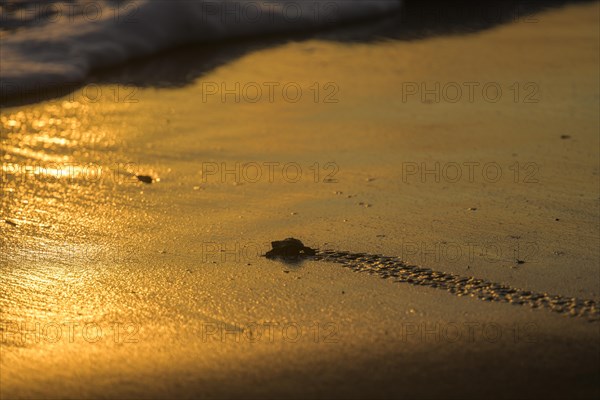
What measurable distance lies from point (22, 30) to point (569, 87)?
352cm

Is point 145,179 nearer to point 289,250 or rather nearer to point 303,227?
point 303,227

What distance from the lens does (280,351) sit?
7.20 feet

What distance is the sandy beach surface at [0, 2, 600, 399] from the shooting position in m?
2.12

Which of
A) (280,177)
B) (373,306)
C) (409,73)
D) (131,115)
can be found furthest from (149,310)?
(409,73)

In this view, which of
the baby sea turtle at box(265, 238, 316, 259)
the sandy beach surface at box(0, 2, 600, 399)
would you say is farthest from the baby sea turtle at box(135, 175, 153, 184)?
the baby sea turtle at box(265, 238, 316, 259)

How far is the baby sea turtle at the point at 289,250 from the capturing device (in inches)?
109

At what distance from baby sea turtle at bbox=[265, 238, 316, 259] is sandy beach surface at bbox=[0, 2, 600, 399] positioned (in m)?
0.06

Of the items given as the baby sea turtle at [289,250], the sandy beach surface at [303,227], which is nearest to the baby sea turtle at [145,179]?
the sandy beach surface at [303,227]

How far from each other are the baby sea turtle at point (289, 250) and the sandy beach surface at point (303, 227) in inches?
2.2

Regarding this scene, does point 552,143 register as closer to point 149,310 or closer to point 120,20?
point 149,310

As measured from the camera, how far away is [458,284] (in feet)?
8.37

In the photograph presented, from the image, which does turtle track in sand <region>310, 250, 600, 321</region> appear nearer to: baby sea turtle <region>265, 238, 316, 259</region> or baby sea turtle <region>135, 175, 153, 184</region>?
baby sea turtle <region>265, 238, 316, 259</region>

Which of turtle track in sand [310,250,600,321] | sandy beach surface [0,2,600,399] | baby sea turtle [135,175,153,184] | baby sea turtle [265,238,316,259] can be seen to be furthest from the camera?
baby sea turtle [135,175,153,184]

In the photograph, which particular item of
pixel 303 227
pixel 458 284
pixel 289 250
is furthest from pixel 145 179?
pixel 458 284
